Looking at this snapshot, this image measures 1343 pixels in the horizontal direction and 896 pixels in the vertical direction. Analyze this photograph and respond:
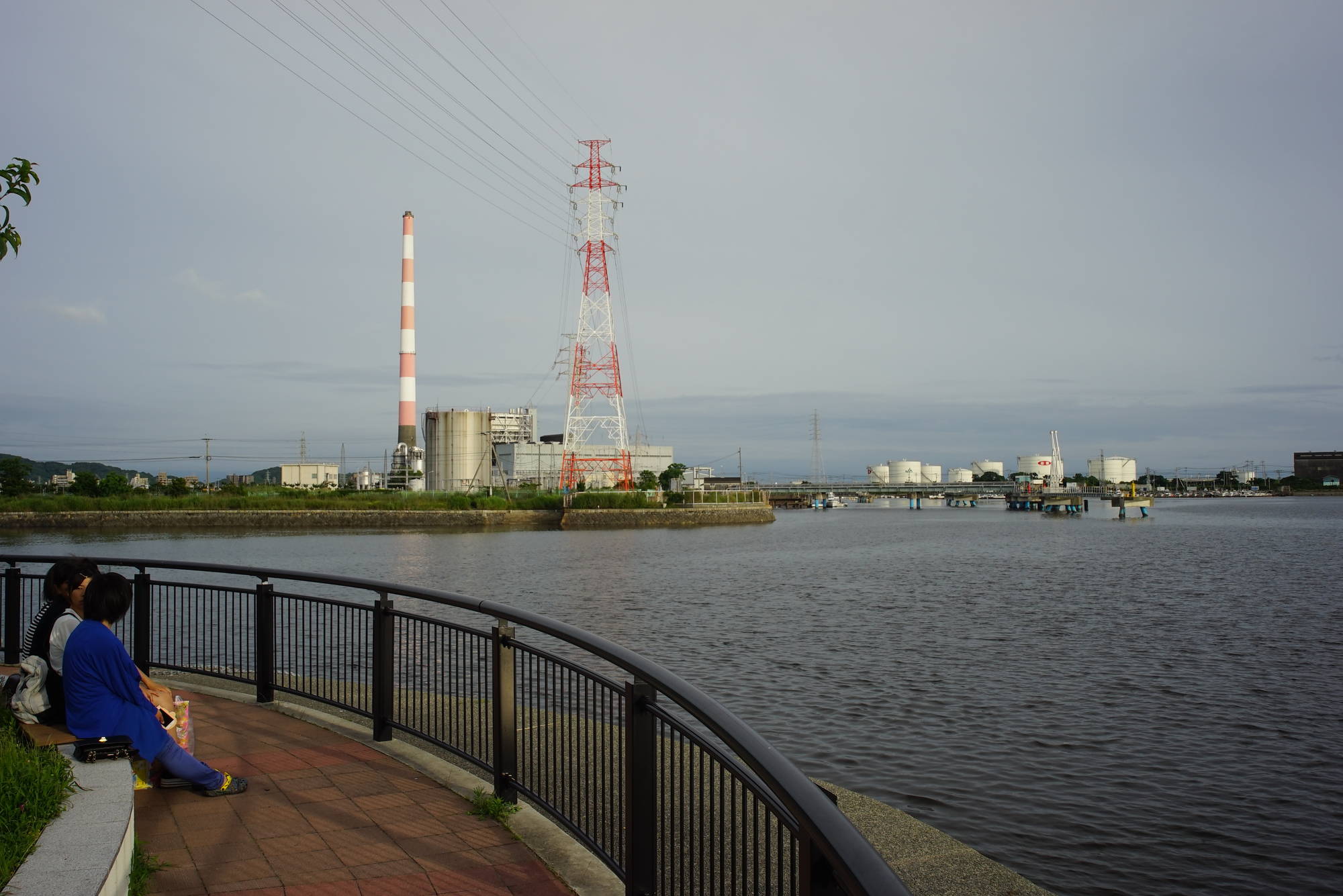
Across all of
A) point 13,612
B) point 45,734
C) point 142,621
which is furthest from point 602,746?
point 13,612

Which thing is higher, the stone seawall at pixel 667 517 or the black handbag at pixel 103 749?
the black handbag at pixel 103 749

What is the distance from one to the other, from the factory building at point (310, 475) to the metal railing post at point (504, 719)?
459 ft

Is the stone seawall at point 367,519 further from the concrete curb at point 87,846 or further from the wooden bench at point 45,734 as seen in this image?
the concrete curb at point 87,846

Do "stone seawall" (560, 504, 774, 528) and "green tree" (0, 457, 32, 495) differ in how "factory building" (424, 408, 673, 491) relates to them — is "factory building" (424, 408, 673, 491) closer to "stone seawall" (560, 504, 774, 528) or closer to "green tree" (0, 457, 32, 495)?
"stone seawall" (560, 504, 774, 528)

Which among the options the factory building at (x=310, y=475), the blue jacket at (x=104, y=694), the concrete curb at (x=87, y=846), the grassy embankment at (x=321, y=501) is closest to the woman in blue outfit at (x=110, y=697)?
the blue jacket at (x=104, y=694)

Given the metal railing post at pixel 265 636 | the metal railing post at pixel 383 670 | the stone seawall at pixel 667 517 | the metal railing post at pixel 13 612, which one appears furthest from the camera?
the stone seawall at pixel 667 517

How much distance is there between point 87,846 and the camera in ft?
12.9

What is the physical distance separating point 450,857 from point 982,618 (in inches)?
809

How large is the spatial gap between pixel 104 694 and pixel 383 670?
5.96 feet

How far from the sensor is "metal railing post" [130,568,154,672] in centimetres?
855

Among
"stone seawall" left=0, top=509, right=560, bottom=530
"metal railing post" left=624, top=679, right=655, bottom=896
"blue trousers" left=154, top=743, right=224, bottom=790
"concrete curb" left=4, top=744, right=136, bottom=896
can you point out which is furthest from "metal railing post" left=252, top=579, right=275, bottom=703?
"stone seawall" left=0, top=509, right=560, bottom=530

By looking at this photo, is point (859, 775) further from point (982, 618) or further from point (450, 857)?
point (982, 618)

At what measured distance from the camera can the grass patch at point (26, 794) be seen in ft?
12.8

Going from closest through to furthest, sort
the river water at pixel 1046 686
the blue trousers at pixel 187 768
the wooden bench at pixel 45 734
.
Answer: the wooden bench at pixel 45 734 < the blue trousers at pixel 187 768 < the river water at pixel 1046 686
